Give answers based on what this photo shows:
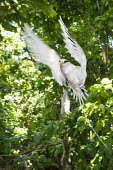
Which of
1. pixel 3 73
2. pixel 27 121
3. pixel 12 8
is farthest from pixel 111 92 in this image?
pixel 27 121

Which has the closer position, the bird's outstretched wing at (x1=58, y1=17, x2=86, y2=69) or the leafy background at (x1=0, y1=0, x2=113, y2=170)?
the bird's outstretched wing at (x1=58, y1=17, x2=86, y2=69)

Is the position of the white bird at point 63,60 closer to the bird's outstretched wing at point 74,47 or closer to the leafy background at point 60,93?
the bird's outstretched wing at point 74,47

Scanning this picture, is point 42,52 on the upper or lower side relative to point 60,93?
lower

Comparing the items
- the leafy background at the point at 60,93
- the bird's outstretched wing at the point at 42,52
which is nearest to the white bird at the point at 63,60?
the bird's outstretched wing at the point at 42,52

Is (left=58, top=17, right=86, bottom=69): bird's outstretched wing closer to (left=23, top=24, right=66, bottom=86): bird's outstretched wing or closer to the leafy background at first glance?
(left=23, top=24, right=66, bottom=86): bird's outstretched wing

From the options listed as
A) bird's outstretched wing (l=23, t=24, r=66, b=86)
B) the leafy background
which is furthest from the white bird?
the leafy background

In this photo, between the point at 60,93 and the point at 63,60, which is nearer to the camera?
the point at 63,60

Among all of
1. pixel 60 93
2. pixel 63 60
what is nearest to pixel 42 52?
pixel 63 60

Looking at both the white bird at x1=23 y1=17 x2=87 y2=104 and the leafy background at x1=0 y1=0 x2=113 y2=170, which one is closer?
the white bird at x1=23 y1=17 x2=87 y2=104

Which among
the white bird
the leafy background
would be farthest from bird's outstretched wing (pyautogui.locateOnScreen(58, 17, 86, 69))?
the leafy background

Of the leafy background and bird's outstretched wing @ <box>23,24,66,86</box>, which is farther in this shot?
the leafy background

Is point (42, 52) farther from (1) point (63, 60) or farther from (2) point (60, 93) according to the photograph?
(2) point (60, 93)

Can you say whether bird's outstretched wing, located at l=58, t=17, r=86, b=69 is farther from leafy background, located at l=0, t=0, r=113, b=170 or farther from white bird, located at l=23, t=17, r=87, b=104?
leafy background, located at l=0, t=0, r=113, b=170

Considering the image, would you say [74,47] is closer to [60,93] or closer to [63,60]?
[63,60]
